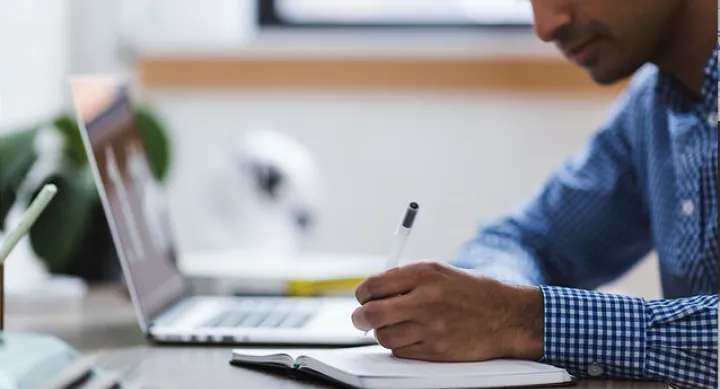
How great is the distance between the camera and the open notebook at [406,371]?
0.79m

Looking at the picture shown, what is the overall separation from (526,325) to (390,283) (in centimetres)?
12

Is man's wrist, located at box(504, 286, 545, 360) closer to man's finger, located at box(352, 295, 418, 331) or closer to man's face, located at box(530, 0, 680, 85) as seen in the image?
man's finger, located at box(352, 295, 418, 331)

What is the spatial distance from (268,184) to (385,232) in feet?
2.04

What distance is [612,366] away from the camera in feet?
2.97

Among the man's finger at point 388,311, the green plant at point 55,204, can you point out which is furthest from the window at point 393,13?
the man's finger at point 388,311

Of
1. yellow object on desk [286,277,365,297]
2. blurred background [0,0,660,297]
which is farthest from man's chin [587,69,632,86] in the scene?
blurred background [0,0,660,297]

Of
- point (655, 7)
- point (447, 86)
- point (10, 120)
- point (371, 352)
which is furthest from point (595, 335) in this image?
point (447, 86)

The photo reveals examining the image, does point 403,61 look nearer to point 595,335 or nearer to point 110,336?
point 110,336

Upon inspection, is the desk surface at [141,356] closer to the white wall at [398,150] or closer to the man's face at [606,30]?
the man's face at [606,30]

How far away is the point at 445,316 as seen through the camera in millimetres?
884

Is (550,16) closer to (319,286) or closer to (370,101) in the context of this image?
(319,286)

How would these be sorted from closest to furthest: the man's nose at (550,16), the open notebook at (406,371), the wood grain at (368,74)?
the open notebook at (406,371) → the man's nose at (550,16) → the wood grain at (368,74)

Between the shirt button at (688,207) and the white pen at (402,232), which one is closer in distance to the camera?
the white pen at (402,232)

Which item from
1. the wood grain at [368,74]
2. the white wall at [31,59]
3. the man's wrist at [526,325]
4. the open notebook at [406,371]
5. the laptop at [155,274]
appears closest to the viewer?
the open notebook at [406,371]
